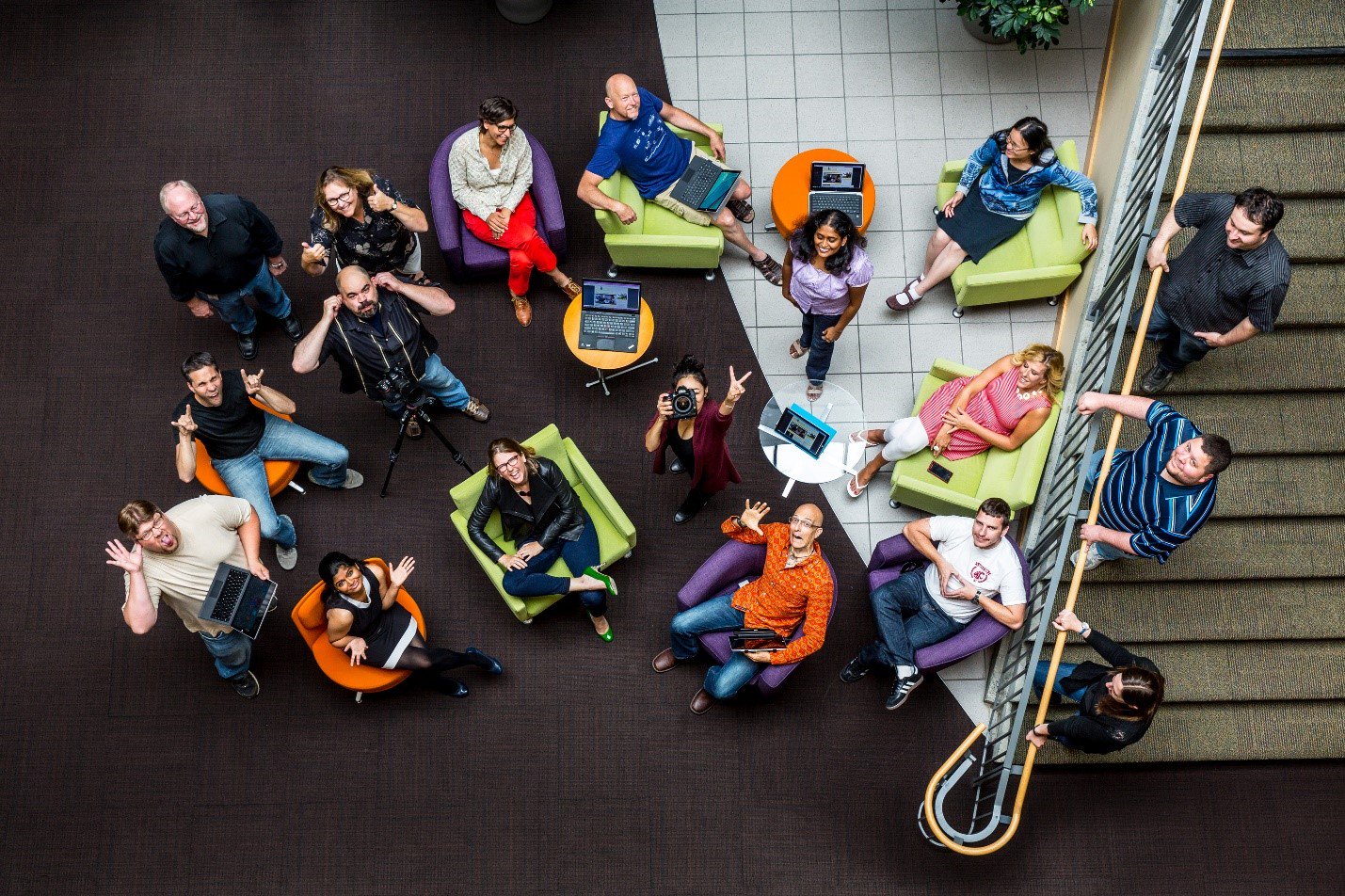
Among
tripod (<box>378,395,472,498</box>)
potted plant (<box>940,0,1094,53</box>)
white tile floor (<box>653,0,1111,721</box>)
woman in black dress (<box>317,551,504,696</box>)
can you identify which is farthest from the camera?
white tile floor (<box>653,0,1111,721</box>)

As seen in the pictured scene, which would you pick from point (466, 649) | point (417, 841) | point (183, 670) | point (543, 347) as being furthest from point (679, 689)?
point (183, 670)

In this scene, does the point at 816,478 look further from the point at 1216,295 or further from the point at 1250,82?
the point at 1250,82

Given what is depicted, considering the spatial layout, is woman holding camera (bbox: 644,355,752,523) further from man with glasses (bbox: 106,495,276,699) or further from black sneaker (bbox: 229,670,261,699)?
black sneaker (bbox: 229,670,261,699)

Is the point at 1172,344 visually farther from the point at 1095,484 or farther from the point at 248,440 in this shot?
the point at 248,440

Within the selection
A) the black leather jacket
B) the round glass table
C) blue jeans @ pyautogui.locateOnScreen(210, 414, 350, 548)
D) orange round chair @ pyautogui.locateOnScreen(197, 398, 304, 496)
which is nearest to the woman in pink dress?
the round glass table

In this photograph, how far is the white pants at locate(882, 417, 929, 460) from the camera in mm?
6410

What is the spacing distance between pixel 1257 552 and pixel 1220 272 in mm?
1614

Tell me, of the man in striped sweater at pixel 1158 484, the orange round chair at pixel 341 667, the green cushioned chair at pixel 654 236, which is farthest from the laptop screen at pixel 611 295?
the man in striped sweater at pixel 1158 484

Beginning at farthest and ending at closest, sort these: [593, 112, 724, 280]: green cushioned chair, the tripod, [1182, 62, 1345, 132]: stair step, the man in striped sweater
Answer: [593, 112, 724, 280]: green cushioned chair → the tripod → [1182, 62, 1345, 132]: stair step → the man in striped sweater

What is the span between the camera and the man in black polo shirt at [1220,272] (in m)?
5.23

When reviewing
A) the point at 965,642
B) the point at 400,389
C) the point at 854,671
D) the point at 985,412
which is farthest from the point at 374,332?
the point at 965,642

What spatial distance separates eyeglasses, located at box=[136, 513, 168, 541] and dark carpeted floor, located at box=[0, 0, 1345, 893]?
1399 millimetres

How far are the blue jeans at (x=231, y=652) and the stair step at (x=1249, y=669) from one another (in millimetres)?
4956

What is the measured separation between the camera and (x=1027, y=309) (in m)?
7.27
